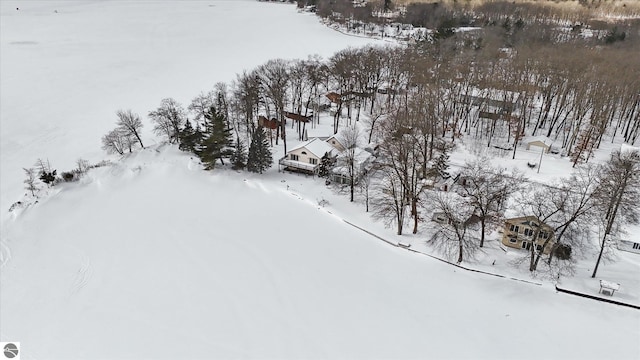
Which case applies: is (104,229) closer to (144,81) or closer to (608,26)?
(144,81)

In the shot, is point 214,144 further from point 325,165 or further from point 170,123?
point 170,123

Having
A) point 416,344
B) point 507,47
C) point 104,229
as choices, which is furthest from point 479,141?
point 507,47

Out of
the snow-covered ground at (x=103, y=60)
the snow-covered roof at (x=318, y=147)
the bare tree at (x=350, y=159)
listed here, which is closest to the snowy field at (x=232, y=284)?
the snow-covered ground at (x=103, y=60)

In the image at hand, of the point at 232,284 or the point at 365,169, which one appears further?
the point at 365,169

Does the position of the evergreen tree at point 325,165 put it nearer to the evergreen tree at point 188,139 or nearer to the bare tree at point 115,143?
the evergreen tree at point 188,139

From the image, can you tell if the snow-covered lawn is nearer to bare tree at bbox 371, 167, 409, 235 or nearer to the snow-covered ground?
bare tree at bbox 371, 167, 409, 235

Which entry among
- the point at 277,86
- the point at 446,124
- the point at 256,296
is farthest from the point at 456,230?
the point at 277,86
